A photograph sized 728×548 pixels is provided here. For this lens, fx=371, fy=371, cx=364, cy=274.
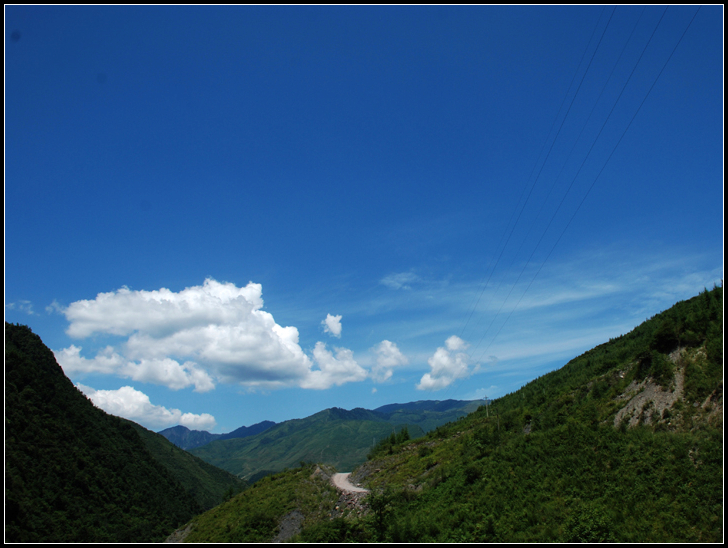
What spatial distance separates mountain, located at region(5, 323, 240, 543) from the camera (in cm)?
8106

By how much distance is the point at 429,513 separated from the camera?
89.6 ft

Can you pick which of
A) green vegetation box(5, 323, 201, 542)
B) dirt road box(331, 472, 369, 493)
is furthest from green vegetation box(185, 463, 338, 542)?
green vegetation box(5, 323, 201, 542)

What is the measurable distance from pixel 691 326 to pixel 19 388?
152010 mm

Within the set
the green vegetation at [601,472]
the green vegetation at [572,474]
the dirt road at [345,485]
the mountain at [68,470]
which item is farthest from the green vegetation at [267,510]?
the mountain at [68,470]

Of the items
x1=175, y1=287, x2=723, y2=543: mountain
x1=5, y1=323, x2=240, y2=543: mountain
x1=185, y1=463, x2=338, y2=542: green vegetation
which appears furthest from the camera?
x1=5, y1=323, x2=240, y2=543: mountain

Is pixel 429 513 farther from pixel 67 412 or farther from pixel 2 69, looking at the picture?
pixel 67 412

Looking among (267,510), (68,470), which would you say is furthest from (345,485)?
(68,470)

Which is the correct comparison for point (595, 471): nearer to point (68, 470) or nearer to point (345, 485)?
point (345, 485)

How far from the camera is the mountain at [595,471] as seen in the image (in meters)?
18.3

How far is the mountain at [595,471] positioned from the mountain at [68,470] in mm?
70929

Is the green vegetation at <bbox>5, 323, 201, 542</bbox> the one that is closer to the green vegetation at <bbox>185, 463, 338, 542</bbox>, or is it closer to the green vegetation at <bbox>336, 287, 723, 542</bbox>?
the green vegetation at <bbox>185, 463, 338, 542</bbox>

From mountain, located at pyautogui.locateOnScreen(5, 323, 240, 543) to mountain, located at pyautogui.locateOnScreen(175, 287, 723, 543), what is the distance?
70.9 m

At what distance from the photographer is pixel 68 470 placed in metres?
97.3

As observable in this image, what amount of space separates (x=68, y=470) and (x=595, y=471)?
124607 millimetres
